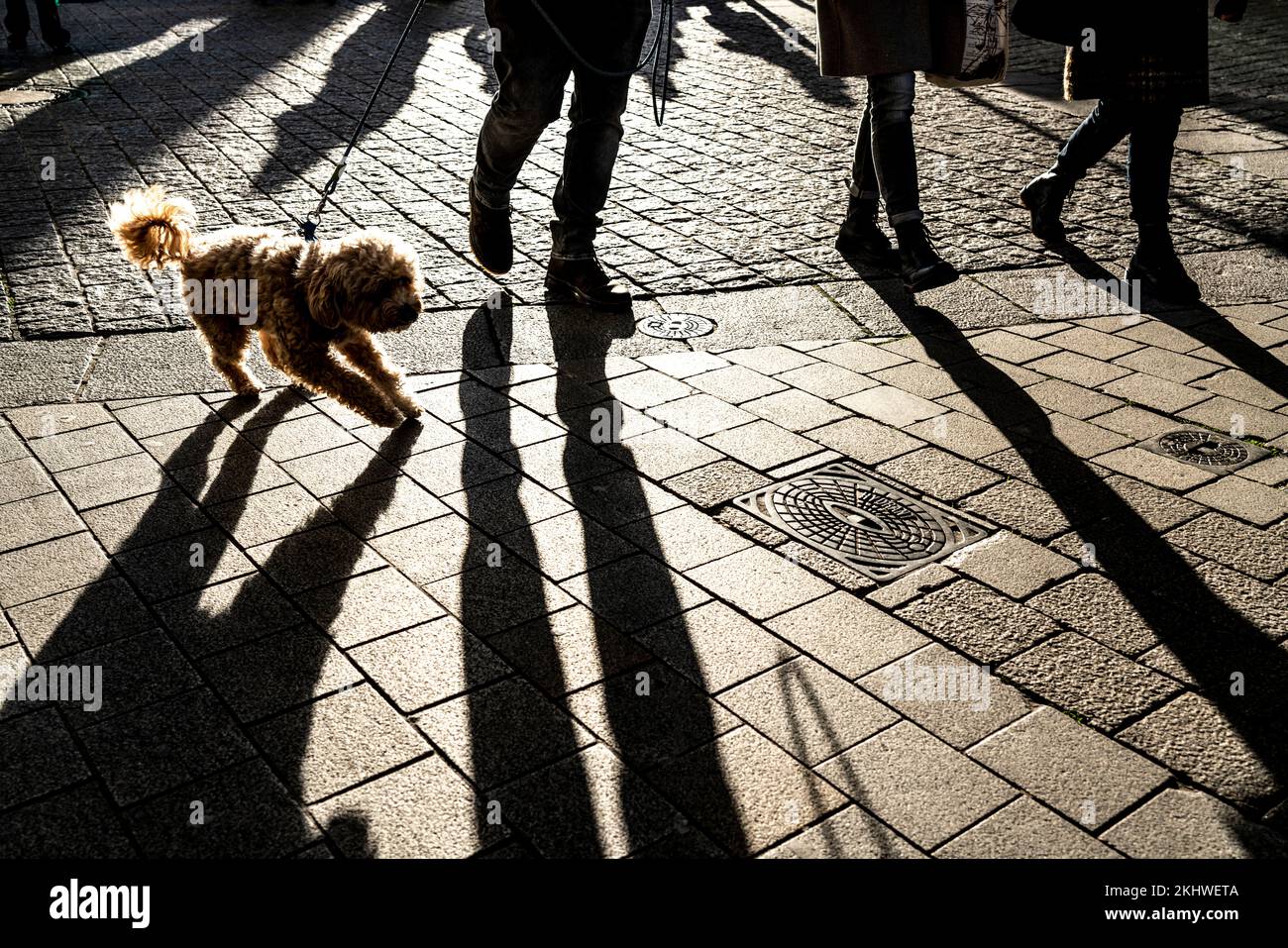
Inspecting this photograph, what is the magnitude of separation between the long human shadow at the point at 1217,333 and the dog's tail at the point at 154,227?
4384mm

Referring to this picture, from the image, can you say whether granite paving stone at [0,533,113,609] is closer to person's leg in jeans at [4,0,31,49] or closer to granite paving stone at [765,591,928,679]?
granite paving stone at [765,591,928,679]

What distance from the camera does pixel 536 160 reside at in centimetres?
846

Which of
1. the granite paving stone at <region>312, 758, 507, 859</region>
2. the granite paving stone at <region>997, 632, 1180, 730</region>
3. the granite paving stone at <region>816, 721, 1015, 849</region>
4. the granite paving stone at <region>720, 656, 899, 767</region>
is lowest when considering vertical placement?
the granite paving stone at <region>312, 758, 507, 859</region>

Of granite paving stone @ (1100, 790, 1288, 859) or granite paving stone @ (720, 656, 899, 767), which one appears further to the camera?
granite paving stone @ (720, 656, 899, 767)

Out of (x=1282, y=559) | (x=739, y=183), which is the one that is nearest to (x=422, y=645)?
(x=1282, y=559)

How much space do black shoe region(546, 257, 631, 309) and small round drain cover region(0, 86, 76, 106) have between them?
6965 mm

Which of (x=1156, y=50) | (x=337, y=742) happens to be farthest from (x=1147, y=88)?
(x=337, y=742)

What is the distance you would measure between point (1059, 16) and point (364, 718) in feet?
16.1

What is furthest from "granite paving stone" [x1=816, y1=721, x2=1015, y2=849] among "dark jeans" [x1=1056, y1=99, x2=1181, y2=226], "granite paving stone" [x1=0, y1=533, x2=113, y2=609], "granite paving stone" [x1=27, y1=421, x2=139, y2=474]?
"dark jeans" [x1=1056, y1=99, x2=1181, y2=226]

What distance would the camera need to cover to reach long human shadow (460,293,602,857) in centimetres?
286

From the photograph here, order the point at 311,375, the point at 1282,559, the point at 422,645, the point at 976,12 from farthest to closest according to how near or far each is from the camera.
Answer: the point at 976,12 → the point at 311,375 → the point at 1282,559 → the point at 422,645
